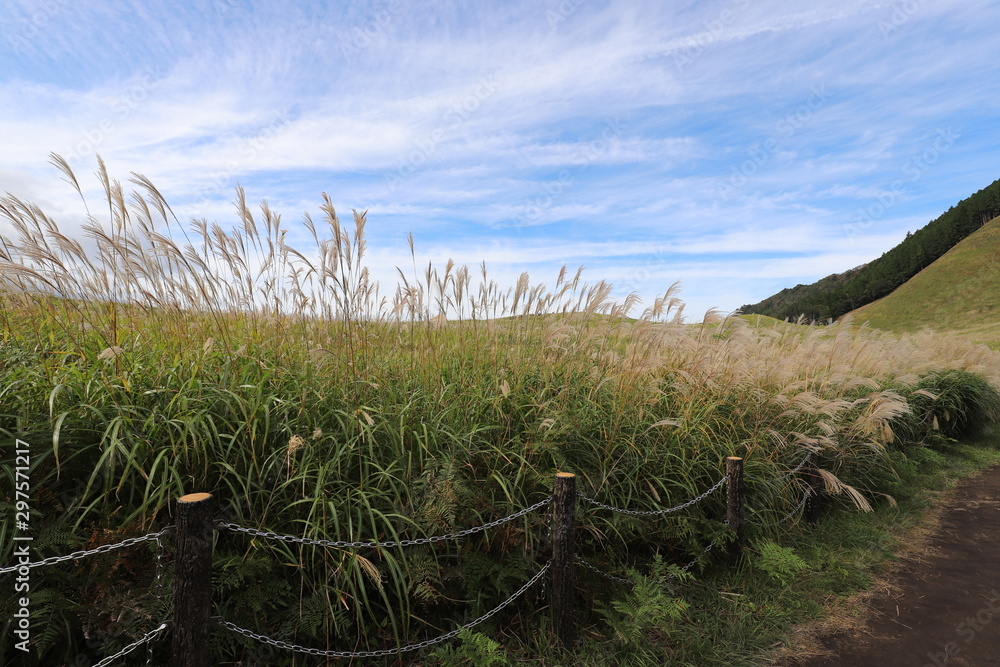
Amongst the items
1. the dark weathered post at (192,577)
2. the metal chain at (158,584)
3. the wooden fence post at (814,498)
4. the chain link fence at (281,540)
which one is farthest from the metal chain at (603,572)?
the wooden fence post at (814,498)

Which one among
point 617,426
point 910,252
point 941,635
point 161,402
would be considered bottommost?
point 941,635

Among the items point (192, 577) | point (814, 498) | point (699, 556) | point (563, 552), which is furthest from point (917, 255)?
point (192, 577)

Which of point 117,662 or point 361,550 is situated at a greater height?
point 361,550

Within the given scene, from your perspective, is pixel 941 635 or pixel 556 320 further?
pixel 556 320

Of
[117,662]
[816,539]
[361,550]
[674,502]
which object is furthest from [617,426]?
[117,662]

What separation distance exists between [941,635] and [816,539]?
1.22 m

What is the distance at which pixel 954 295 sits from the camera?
4459cm

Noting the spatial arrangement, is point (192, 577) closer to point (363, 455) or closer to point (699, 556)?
point (363, 455)

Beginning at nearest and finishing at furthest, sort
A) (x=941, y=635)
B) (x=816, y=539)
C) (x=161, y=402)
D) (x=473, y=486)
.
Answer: (x=161, y=402) → (x=473, y=486) → (x=941, y=635) → (x=816, y=539)

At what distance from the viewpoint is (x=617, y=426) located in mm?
3734

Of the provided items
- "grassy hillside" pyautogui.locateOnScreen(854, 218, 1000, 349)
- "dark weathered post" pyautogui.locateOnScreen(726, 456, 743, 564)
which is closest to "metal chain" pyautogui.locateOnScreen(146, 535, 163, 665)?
"dark weathered post" pyautogui.locateOnScreen(726, 456, 743, 564)

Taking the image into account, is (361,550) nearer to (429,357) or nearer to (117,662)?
(117,662)

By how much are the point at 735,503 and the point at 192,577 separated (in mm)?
3496

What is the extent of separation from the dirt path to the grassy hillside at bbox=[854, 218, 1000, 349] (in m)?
39.3
